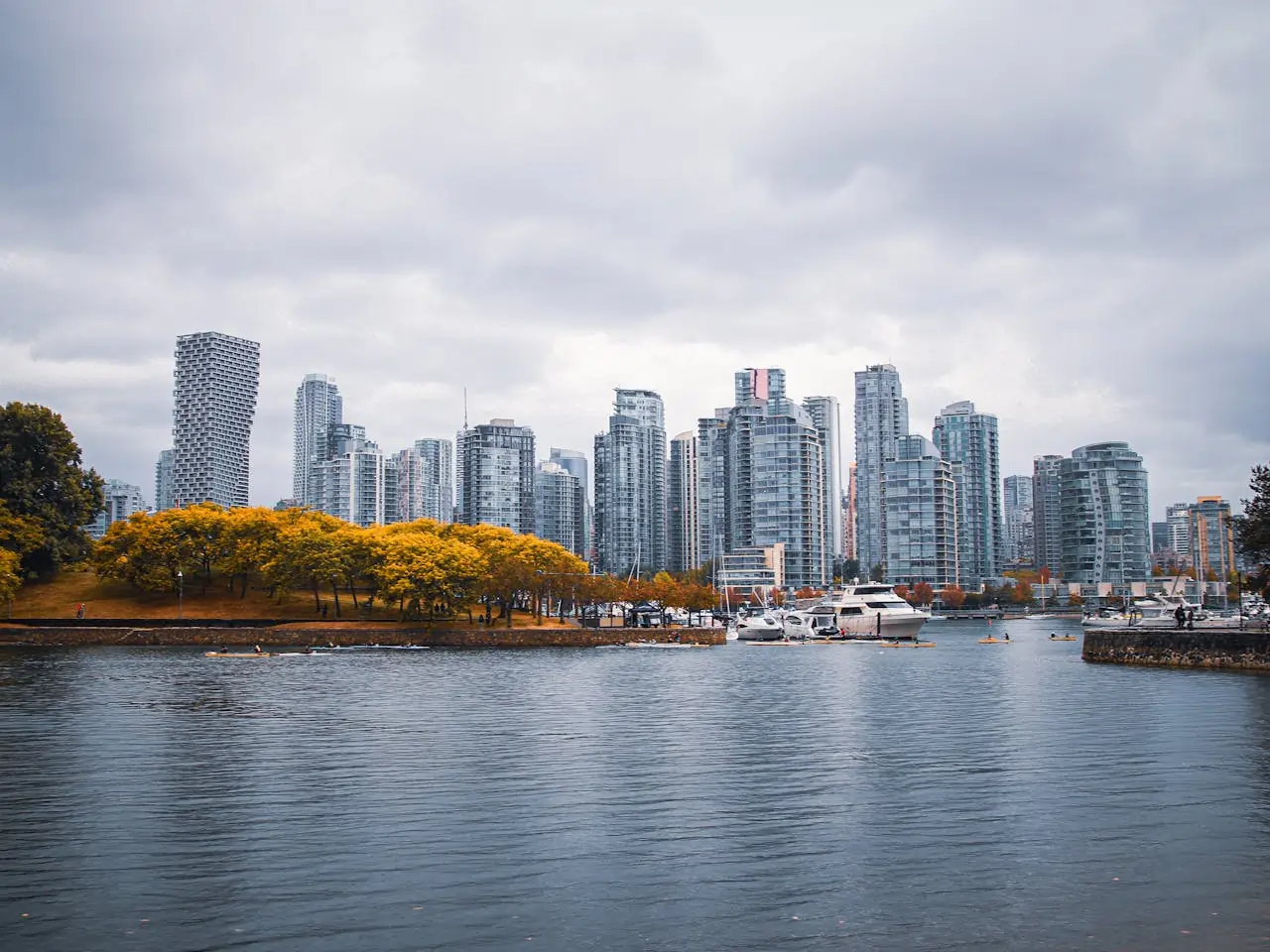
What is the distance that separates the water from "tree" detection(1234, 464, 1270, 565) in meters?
22.6

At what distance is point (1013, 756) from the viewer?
1535 inches

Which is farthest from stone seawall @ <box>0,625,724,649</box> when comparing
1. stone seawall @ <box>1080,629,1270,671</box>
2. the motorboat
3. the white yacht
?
stone seawall @ <box>1080,629,1270,671</box>

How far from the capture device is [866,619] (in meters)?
149

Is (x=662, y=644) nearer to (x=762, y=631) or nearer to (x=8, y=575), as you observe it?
(x=762, y=631)

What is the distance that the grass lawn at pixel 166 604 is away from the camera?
12519cm

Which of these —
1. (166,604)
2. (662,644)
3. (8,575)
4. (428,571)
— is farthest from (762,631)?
(8,575)

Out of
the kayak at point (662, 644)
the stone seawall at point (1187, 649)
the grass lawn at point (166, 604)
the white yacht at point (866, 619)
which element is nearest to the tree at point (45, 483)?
the grass lawn at point (166, 604)

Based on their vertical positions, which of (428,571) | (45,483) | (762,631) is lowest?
(762,631)

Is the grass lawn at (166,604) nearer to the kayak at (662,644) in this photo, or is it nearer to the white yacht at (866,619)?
the kayak at (662,644)

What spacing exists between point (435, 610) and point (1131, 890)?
11836 cm

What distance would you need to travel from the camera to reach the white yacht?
145500 mm

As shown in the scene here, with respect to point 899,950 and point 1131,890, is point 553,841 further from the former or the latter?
point 1131,890

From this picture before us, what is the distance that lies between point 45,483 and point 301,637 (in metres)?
39.9

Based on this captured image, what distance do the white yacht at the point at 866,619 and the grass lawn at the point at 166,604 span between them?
3536 centimetres
